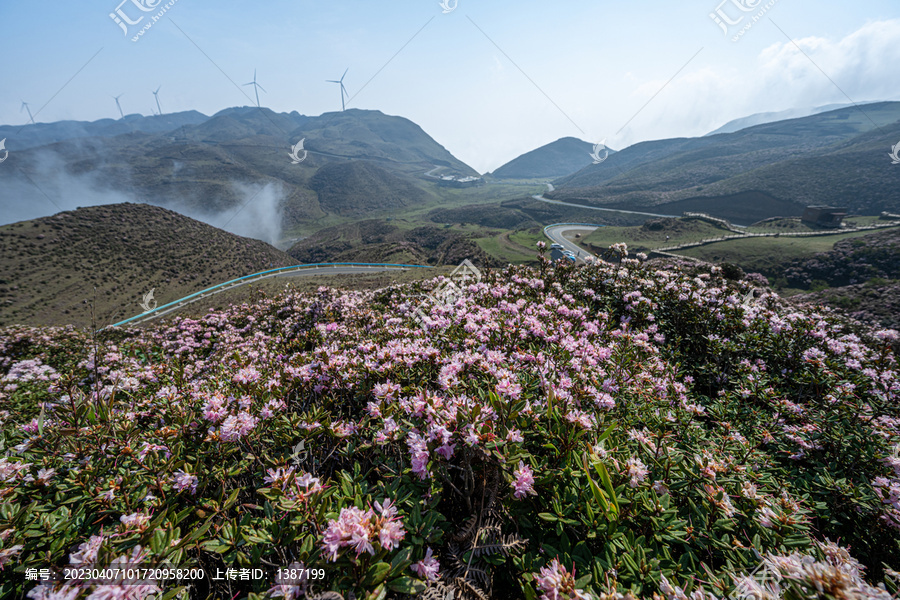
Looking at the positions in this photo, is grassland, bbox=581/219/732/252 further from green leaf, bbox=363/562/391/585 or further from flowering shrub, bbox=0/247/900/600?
green leaf, bbox=363/562/391/585

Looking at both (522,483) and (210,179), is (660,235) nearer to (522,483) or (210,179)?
(522,483)

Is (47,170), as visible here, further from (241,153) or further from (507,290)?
(507,290)

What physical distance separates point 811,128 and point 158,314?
284 m

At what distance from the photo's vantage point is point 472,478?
2381 mm

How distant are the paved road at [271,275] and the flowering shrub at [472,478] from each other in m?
30.0

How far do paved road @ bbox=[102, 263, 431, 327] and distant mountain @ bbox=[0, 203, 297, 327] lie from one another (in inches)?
128

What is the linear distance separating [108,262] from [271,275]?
19.4m

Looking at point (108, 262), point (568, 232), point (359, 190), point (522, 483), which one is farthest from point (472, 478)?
point (359, 190)

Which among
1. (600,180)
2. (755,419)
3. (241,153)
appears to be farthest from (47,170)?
(600,180)

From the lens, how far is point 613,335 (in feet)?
17.4

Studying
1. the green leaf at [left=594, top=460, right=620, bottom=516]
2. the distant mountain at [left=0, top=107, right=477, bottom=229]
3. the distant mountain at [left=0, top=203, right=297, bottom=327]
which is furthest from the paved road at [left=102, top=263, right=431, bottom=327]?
the distant mountain at [left=0, top=107, right=477, bottom=229]

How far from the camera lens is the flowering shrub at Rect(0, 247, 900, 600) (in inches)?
73.3

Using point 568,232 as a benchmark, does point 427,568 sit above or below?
above

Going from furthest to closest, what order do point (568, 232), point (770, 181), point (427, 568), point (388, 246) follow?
point (568, 232)
point (770, 181)
point (388, 246)
point (427, 568)
